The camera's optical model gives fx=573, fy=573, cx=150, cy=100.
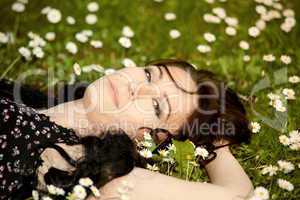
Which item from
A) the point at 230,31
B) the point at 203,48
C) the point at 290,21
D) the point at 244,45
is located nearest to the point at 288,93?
the point at 244,45

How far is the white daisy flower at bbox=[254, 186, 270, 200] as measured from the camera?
9.15 ft

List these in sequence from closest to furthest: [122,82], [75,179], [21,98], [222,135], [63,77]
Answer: [75,179]
[122,82]
[222,135]
[21,98]
[63,77]

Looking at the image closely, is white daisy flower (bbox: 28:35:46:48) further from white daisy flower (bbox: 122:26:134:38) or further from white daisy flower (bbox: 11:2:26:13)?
white daisy flower (bbox: 122:26:134:38)

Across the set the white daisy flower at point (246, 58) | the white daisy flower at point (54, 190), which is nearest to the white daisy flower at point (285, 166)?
the white daisy flower at point (54, 190)

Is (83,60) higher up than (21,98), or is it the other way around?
(83,60)

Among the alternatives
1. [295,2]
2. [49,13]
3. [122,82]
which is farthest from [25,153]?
[295,2]

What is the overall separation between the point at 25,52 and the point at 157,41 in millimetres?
1027

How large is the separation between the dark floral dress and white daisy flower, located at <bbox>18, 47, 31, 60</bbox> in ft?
3.80

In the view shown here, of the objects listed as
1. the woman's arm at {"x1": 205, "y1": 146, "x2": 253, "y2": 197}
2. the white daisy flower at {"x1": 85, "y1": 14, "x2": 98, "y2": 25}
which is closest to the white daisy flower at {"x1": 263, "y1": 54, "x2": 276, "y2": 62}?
the woman's arm at {"x1": 205, "y1": 146, "x2": 253, "y2": 197}

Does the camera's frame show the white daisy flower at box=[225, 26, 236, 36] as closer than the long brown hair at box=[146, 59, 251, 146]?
No

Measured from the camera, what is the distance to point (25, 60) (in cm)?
411

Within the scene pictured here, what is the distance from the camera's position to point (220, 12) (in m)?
4.69

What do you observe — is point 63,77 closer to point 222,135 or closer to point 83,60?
point 83,60

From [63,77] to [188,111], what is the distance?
50.6 inches
